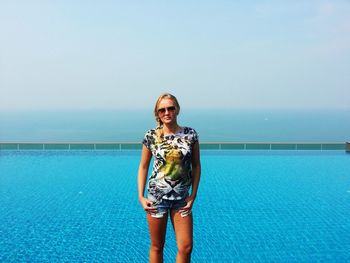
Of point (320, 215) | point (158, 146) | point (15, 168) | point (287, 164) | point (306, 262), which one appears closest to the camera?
point (158, 146)

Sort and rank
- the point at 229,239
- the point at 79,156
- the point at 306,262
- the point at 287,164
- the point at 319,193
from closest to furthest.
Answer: the point at 306,262 → the point at 229,239 → the point at 319,193 → the point at 287,164 → the point at 79,156

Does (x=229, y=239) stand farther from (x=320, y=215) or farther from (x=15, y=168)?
(x=15, y=168)

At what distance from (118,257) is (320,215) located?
3716 mm

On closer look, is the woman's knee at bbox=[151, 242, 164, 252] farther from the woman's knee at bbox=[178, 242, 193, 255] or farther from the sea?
the sea

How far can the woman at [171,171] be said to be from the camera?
2.06 metres

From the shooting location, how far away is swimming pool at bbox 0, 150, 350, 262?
4316 mm

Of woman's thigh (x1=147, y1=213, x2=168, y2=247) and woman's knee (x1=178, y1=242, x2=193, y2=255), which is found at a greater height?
woman's thigh (x1=147, y1=213, x2=168, y2=247)

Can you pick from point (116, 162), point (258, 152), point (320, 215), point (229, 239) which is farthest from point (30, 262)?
point (258, 152)

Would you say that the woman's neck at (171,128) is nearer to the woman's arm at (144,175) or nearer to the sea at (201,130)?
the woman's arm at (144,175)

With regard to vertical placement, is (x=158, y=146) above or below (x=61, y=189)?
above

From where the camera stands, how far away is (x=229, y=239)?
4727 mm

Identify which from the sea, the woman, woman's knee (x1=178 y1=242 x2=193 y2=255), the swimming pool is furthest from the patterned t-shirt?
the sea

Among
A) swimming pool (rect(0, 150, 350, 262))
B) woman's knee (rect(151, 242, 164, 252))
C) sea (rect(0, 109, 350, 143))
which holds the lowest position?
sea (rect(0, 109, 350, 143))

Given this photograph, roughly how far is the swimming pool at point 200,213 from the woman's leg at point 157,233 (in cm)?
192
